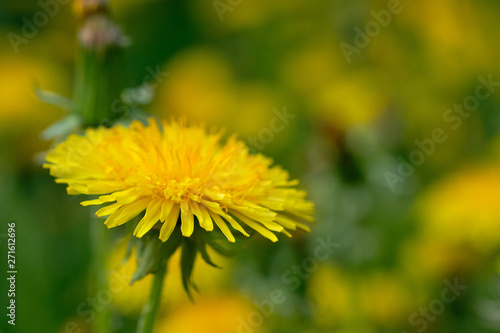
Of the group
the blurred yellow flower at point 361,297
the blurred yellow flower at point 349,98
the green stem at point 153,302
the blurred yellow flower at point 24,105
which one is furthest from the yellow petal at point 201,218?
the blurred yellow flower at point 349,98

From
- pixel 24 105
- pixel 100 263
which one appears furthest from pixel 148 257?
pixel 24 105

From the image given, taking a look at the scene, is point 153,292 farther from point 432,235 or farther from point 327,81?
point 327,81

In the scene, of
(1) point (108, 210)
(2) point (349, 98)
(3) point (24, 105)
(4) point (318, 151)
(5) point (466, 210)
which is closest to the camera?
(1) point (108, 210)


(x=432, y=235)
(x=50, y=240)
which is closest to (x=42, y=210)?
(x=50, y=240)

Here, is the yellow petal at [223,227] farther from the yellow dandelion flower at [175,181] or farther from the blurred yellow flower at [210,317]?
the blurred yellow flower at [210,317]

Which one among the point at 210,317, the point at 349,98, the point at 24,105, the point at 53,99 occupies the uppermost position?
the point at 24,105

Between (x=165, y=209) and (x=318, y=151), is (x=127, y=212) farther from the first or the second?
(x=318, y=151)
